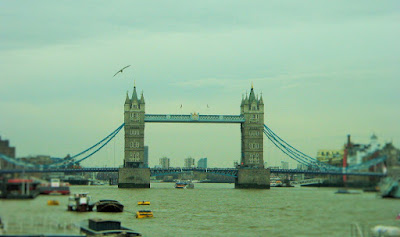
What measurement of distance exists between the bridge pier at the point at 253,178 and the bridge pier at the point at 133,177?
1865 cm

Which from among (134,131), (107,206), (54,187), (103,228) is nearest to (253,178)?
(134,131)

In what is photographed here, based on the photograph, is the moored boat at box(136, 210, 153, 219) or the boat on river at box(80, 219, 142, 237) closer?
the boat on river at box(80, 219, 142, 237)

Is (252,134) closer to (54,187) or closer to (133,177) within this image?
(133,177)

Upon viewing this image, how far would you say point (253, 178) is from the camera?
474 feet

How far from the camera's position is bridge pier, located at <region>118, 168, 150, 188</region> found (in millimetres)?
138250

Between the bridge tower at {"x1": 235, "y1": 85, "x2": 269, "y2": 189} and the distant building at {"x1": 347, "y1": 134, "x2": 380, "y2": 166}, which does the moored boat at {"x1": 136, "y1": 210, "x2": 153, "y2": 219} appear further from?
the bridge tower at {"x1": 235, "y1": 85, "x2": 269, "y2": 189}

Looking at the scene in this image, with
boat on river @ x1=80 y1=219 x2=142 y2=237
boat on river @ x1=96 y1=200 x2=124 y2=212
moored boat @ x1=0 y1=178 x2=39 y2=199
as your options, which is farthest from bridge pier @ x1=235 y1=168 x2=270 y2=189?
moored boat @ x1=0 y1=178 x2=39 y2=199

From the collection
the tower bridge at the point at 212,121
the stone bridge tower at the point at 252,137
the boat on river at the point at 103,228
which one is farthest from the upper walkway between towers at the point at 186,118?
the boat on river at the point at 103,228

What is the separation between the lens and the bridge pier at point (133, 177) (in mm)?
138250

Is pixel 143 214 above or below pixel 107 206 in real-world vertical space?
below

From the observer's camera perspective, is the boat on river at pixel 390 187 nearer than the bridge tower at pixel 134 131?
Yes

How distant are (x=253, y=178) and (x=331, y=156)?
383 feet

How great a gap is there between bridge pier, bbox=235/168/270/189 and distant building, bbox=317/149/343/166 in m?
114

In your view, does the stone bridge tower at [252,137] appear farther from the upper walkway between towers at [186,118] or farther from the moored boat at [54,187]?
the moored boat at [54,187]
